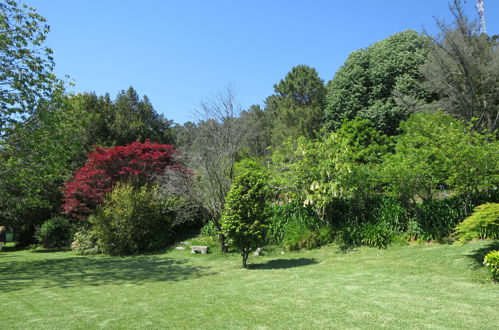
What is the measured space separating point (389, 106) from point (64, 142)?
19.2 m

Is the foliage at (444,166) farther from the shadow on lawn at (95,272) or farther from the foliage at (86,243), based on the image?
the foliage at (86,243)

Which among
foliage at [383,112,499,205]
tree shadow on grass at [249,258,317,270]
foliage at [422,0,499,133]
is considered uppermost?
foliage at [422,0,499,133]

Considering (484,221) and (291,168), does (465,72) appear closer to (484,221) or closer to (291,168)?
(291,168)

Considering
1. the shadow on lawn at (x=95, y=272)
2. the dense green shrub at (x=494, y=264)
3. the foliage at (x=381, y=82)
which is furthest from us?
the foliage at (x=381, y=82)

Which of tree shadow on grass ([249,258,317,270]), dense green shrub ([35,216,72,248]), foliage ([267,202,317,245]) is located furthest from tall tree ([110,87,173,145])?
tree shadow on grass ([249,258,317,270])

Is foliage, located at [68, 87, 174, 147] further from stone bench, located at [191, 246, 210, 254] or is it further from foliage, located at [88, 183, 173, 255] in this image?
stone bench, located at [191, 246, 210, 254]

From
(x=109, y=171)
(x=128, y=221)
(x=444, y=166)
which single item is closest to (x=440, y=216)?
(x=444, y=166)

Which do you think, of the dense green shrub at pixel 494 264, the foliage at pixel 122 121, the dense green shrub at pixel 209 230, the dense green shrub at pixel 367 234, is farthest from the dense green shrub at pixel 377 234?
the foliage at pixel 122 121

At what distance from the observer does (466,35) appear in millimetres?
19406

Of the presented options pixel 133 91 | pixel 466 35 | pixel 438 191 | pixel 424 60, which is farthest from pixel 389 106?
pixel 133 91

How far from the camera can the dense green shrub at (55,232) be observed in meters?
18.2

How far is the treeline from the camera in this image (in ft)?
33.4

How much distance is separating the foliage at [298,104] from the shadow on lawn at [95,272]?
17.2 metres

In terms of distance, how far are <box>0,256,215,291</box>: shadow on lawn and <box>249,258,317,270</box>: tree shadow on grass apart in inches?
63.9
